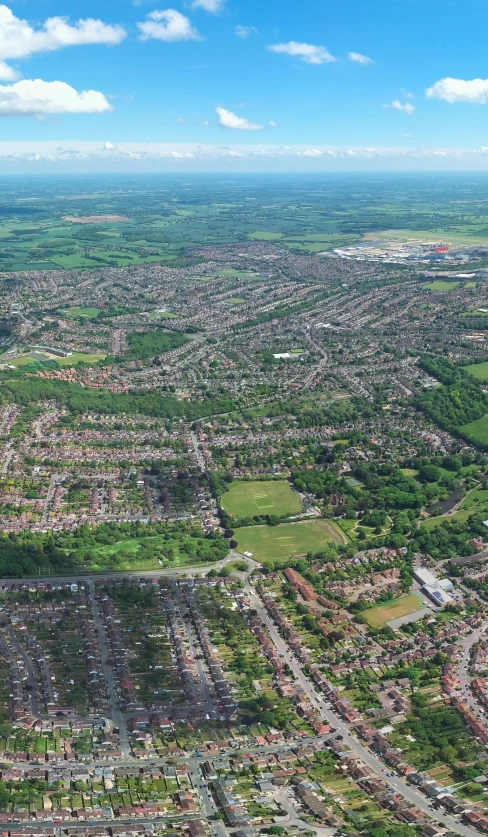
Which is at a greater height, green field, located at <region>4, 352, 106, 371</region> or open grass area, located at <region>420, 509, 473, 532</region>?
green field, located at <region>4, 352, 106, 371</region>

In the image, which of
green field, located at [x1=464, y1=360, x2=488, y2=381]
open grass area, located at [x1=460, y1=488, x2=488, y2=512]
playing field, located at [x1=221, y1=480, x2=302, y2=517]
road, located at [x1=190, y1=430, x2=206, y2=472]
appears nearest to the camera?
playing field, located at [x1=221, y1=480, x2=302, y2=517]

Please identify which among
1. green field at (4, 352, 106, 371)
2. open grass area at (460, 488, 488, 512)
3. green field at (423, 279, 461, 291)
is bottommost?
open grass area at (460, 488, 488, 512)

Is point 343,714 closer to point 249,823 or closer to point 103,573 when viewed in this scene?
point 249,823

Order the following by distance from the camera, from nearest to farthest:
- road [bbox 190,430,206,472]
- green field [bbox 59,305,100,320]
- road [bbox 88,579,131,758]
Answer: road [bbox 88,579,131,758]
road [bbox 190,430,206,472]
green field [bbox 59,305,100,320]

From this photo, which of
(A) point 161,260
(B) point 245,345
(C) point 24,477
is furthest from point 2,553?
(A) point 161,260

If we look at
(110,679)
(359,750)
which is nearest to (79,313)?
(110,679)

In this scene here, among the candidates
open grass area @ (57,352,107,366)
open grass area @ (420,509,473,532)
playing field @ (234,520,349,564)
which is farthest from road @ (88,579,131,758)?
open grass area @ (57,352,107,366)

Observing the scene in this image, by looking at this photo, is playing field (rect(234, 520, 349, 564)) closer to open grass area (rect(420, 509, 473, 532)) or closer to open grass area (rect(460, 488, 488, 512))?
open grass area (rect(420, 509, 473, 532))
